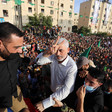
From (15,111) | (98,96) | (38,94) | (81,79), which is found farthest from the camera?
(38,94)

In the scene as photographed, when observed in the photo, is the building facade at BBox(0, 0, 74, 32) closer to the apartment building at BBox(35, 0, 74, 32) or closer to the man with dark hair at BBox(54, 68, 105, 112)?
the apartment building at BBox(35, 0, 74, 32)

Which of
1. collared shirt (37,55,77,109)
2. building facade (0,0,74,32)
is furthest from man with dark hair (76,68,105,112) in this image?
building facade (0,0,74,32)

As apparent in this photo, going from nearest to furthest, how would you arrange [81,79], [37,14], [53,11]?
[81,79]
[37,14]
[53,11]

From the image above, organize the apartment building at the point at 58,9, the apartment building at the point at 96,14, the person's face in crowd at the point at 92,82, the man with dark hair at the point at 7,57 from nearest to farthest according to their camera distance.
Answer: the man with dark hair at the point at 7,57 → the person's face in crowd at the point at 92,82 → the apartment building at the point at 58,9 → the apartment building at the point at 96,14

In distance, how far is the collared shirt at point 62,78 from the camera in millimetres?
1242

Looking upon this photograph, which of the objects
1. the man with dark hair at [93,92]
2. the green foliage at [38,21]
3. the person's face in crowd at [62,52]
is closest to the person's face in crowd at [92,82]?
the man with dark hair at [93,92]

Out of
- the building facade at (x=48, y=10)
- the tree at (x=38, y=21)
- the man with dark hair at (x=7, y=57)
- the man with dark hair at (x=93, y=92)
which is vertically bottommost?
the man with dark hair at (x=93, y=92)

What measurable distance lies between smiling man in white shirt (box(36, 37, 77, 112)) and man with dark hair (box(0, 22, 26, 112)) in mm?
453

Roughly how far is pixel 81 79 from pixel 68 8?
101 feet

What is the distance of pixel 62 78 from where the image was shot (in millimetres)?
1531

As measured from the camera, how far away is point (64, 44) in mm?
1410

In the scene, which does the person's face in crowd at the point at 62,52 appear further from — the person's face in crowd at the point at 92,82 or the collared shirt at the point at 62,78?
the person's face in crowd at the point at 92,82

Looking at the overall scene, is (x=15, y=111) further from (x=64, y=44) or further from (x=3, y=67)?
(x=64, y=44)

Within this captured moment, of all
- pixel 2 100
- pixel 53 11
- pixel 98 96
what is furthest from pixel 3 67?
pixel 53 11
